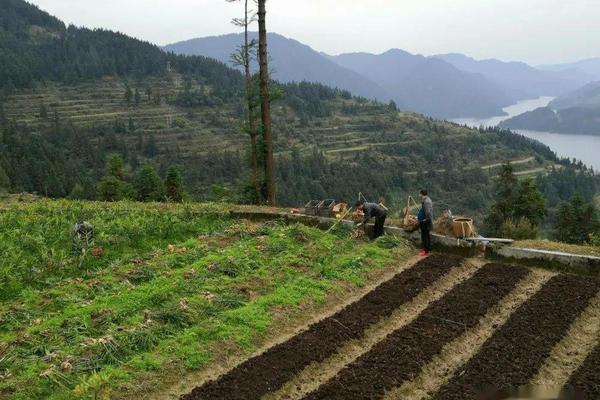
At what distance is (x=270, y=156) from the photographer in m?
25.2

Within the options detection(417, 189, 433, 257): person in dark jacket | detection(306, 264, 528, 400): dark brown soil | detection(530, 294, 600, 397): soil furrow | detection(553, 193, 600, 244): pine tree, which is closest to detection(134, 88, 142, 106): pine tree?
detection(553, 193, 600, 244): pine tree

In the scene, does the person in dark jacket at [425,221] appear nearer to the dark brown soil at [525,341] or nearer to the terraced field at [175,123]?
the dark brown soil at [525,341]

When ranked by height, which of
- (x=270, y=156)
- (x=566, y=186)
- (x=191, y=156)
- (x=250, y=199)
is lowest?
(x=566, y=186)

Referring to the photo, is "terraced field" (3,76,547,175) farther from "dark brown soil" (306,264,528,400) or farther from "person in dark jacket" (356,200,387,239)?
"dark brown soil" (306,264,528,400)

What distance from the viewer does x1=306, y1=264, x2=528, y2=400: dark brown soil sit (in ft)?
30.2

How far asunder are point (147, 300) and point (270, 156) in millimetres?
13914

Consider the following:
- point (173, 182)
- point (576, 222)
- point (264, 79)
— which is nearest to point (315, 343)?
point (264, 79)

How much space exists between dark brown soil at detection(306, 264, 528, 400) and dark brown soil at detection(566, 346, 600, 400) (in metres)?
2.44

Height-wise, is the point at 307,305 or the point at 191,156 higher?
the point at 307,305

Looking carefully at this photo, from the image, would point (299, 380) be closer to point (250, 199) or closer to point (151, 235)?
point (151, 235)

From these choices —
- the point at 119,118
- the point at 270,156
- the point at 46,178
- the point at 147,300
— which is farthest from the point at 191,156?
the point at 147,300

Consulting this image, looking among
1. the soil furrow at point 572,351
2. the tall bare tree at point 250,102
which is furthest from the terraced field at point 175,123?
the soil furrow at point 572,351

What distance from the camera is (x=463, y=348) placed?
1072cm

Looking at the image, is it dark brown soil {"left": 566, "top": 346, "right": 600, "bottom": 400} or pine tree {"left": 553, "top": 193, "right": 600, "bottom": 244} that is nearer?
dark brown soil {"left": 566, "top": 346, "right": 600, "bottom": 400}
